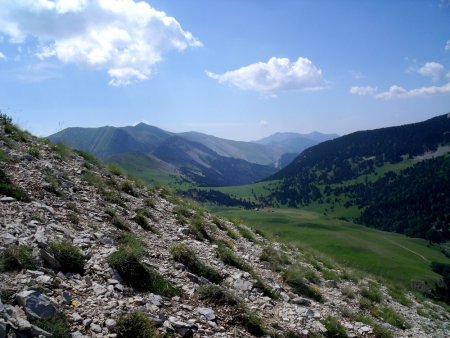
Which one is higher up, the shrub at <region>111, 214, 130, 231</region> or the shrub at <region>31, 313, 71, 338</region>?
the shrub at <region>111, 214, 130, 231</region>

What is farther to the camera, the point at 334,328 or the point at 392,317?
the point at 392,317

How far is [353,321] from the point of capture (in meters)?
15.5

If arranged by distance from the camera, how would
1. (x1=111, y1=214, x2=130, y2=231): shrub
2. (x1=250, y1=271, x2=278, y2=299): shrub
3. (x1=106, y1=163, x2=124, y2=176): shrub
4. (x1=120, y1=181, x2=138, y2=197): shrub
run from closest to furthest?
(x1=250, y1=271, x2=278, y2=299): shrub
(x1=111, y1=214, x2=130, y2=231): shrub
(x1=120, y1=181, x2=138, y2=197): shrub
(x1=106, y1=163, x2=124, y2=176): shrub

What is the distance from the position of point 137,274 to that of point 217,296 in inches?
113

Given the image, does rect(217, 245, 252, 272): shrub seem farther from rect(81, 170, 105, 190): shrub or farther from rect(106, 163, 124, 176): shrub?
rect(106, 163, 124, 176): shrub

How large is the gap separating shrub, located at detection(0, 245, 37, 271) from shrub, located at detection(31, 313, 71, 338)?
2483 mm

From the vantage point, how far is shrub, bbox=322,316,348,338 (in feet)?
43.4

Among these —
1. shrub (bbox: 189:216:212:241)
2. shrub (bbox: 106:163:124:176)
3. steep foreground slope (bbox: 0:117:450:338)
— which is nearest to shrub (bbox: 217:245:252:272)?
steep foreground slope (bbox: 0:117:450:338)

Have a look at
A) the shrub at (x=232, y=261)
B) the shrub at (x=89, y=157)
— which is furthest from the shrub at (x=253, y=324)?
the shrub at (x=89, y=157)

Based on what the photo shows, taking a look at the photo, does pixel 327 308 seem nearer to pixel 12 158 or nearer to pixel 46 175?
pixel 46 175

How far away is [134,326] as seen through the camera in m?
8.86

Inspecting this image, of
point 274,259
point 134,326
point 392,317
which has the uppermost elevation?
point 134,326

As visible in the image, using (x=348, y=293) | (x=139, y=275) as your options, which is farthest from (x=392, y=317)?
(x=139, y=275)

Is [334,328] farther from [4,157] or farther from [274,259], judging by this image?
[4,157]
